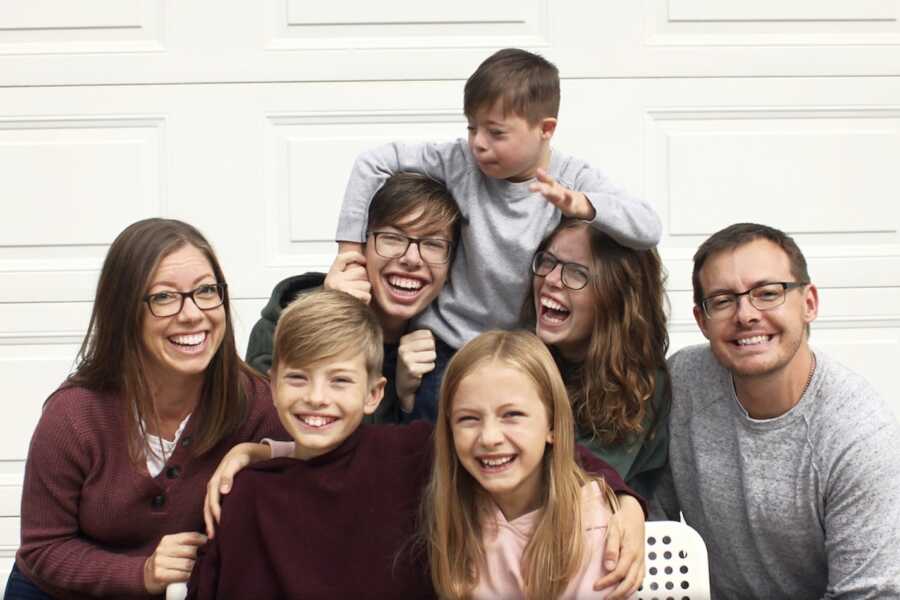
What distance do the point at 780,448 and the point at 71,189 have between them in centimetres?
226

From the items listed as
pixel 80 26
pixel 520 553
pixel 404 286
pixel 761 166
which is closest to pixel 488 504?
pixel 520 553

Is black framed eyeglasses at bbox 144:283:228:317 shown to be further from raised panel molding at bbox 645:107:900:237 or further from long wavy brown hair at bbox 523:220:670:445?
raised panel molding at bbox 645:107:900:237

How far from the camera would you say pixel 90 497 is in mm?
2359

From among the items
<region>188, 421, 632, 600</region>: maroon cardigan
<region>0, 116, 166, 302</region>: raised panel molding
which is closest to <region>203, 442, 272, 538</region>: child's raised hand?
<region>188, 421, 632, 600</region>: maroon cardigan

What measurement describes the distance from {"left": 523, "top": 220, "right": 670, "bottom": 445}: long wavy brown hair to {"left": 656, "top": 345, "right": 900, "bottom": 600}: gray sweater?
0.09 m

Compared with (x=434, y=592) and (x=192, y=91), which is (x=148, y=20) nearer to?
(x=192, y=91)

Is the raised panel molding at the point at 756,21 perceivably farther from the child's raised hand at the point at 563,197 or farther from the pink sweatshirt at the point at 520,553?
the pink sweatshirt at the point at 520,553

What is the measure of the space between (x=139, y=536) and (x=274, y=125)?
162cm

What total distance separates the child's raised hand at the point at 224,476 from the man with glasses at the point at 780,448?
3.08 ft

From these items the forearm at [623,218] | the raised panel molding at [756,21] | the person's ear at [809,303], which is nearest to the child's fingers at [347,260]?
the forearm at [623,218]

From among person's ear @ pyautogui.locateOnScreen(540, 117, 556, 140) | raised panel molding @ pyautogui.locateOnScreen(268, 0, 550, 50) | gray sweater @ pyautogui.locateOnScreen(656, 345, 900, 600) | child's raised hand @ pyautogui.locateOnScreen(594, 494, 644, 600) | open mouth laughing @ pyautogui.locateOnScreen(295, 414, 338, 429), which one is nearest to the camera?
child's raised hand @ pyautogui.locateOnScreen(594, 494, 644, 600)

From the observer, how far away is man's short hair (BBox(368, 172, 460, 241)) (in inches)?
104

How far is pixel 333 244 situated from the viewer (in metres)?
3.66

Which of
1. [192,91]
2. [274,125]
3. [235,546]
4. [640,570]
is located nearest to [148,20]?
[192,91]
